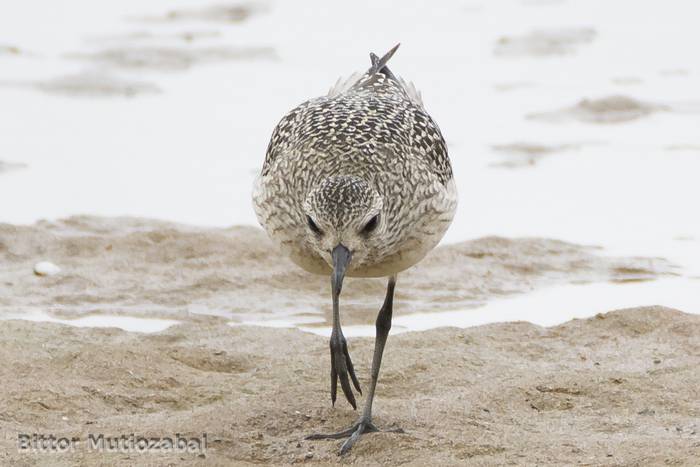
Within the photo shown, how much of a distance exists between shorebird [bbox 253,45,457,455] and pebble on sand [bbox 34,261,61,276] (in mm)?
2747

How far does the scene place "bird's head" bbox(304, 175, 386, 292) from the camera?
6.32 m

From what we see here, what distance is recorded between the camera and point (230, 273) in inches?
380

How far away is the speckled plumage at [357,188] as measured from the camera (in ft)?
21.0

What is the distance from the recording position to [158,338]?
838 cm

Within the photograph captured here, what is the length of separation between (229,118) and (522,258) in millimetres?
4875

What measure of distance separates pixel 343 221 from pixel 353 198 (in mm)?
123

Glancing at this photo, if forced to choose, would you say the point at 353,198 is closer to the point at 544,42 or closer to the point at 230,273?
the point at 230,273

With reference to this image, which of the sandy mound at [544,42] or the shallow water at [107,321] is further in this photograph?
the sandy mound at [544,42]

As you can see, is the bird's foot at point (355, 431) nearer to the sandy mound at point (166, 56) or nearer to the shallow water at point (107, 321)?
the shallow water at point (107, 321)

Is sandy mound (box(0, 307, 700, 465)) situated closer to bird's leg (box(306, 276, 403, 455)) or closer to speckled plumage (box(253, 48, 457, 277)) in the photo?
bird's leg (box(306, 276, 403, 455))

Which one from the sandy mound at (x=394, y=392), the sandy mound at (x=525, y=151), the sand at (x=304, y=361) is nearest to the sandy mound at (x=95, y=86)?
the sandy mound at (x=525, y=151)

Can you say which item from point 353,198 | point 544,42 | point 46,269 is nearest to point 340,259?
point 353,198

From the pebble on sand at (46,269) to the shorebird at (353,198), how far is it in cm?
275

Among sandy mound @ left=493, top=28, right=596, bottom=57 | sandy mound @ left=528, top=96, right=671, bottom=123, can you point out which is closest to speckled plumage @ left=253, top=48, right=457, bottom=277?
sandy mound @ left=528, top=96, right=671, bottom=123
